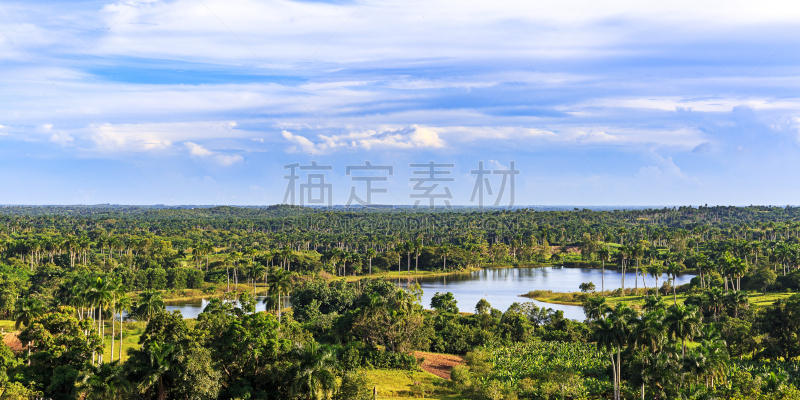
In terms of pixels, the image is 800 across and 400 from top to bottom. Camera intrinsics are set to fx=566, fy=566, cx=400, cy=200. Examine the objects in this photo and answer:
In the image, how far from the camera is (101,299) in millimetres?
44406

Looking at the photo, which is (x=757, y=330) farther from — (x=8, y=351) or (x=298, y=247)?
(x=298, y=247)

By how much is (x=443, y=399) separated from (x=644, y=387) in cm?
1414

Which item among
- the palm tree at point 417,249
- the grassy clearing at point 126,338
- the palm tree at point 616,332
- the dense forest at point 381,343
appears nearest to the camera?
the dense forest at point 381,343

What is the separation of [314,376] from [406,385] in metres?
14.3

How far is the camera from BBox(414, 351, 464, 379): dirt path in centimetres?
5053

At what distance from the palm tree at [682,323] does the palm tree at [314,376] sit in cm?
2592

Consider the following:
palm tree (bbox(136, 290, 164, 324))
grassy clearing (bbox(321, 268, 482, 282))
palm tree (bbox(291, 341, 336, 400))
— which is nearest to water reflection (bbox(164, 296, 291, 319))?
grassy clearing (bbox(321, 268, 482, 282))

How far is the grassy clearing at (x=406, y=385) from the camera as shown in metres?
43.0

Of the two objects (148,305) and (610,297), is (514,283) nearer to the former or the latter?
(610,297)

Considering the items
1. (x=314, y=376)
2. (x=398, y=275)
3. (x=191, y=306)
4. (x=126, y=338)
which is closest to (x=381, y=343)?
(x=314, y=376)

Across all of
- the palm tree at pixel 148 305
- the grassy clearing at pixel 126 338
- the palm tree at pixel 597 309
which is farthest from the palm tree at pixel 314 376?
the palm tree at pixel 597 309

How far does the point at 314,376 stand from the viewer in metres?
33.0

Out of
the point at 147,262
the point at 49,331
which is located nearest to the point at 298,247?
the point at 147,262

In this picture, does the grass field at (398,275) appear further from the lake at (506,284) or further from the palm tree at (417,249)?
the lake at (506,284)
